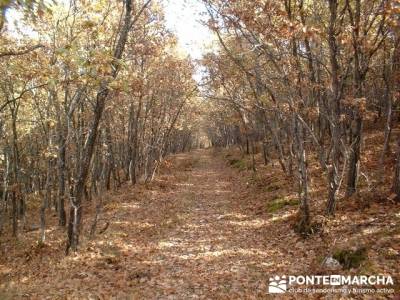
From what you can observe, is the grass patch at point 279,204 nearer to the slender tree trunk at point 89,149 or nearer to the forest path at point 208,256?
the forest path at point 208,256

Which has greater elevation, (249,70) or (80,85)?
(249,70)

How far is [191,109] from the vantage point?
38781 millimetres

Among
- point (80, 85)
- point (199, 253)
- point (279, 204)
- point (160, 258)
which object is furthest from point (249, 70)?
point (160, 258)

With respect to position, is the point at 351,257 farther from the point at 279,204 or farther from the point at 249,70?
the point at 249,70

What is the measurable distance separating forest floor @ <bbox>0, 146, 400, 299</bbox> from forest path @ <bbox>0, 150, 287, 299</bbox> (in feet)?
0.09

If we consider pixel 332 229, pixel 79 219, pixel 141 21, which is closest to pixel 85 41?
pixel 141 21

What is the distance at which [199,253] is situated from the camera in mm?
10703

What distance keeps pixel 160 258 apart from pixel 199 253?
1224 mm

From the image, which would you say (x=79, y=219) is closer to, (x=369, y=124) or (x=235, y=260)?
(x=235, y=260)

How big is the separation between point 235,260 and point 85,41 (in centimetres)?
1037

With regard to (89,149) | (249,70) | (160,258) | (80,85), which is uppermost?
(249,70)

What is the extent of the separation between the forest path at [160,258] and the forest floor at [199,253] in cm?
3

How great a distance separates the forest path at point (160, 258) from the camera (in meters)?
8.32

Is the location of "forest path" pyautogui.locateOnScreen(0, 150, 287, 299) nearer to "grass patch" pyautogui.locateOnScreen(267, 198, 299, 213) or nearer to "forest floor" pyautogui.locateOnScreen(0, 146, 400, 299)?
"forest floor" pyautogui.locateOnScreen(0, 146, 400, 299)
